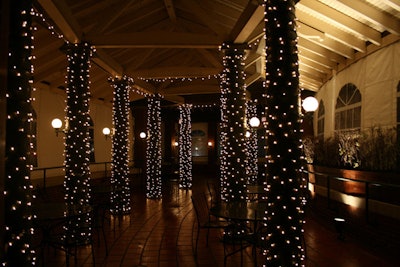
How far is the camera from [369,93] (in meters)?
9.58

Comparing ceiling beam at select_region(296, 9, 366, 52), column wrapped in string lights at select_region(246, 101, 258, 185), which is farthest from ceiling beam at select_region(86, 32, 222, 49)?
column wrapped in string lights at select_region(246, 101, 258, 185)

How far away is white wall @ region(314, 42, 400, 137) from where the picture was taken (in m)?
8.45

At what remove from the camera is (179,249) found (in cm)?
618

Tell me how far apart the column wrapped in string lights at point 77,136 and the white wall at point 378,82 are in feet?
21.9

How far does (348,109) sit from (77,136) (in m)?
8.08

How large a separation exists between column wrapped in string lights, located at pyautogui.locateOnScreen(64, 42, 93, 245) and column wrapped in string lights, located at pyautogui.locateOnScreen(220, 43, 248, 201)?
260 cm

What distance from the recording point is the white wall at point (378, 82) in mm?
8453

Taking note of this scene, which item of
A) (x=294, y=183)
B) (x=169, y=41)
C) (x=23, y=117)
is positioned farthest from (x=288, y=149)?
(x=169, y=41)

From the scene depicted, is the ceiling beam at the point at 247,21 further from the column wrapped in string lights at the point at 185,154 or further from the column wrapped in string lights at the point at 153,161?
the column wrapped in string lights at the point at 185,154

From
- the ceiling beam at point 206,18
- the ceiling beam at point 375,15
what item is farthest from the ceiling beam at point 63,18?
the ceiling beam at point 375,15

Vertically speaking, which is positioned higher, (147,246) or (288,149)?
(288,149)

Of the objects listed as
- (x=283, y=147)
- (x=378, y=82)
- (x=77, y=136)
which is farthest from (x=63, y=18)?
(x=378, y=82)

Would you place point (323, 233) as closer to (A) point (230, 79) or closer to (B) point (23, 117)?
(A) point (230, 79)

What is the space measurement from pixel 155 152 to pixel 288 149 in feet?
28.3
